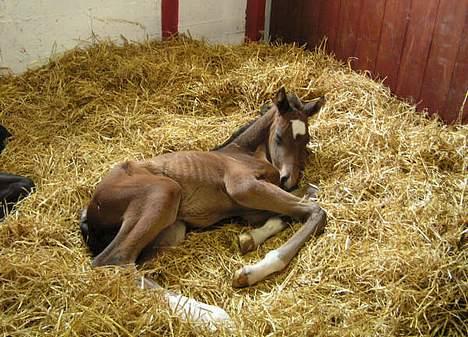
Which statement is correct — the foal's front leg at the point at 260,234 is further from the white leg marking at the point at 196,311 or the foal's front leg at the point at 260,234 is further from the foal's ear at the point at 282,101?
the foal's ear at the point at 282,101

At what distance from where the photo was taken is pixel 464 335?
2490 millimetres

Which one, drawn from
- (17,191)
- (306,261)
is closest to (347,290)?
(306,261)

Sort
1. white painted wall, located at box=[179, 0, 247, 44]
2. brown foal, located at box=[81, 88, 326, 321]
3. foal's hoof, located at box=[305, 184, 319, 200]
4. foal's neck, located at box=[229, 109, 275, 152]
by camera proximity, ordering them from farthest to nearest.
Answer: white painted wall, located at box=[179, 0, 247, 44]
foal's neck, located at box=[229, 109, 275, 152]
foal's hoof, located at box=[305, 184, 319, 200]
brown foal, located at box=[81, 88, 326, 321]

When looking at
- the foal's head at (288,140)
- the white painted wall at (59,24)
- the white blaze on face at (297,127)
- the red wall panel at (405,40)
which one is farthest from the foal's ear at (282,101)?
the white painted wall at (59,24)

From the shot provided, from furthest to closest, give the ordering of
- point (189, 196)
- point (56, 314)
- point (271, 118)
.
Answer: point (271, 118) → point (189, 196) → point (56, 314)

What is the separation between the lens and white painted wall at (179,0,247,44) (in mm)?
5883

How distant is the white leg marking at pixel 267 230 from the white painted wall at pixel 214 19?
9.92 feet

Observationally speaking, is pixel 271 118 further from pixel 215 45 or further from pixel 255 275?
pixel 215 45

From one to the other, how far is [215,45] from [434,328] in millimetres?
4005

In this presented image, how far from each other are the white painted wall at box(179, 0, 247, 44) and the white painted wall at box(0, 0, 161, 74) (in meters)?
0.33

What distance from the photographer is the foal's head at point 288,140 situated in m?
3.81

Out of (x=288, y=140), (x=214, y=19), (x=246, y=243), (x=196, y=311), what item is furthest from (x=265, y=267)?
(x=214, y=19)

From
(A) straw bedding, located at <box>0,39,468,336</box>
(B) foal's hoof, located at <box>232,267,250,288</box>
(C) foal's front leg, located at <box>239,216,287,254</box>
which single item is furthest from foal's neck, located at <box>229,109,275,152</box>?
(B) foal's hoof, located at <box>232,267,250,288</box>

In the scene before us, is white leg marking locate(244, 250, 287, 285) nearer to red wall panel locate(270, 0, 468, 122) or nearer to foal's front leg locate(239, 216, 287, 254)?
foal's front leg locate(239, 216, 287, 254)
